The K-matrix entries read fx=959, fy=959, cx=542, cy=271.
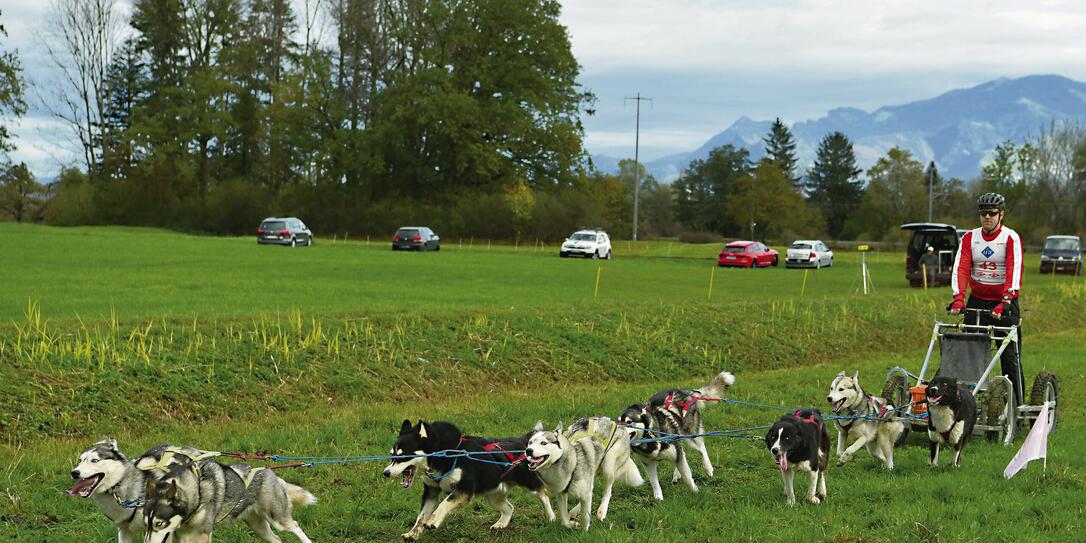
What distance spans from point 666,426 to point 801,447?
1.31 metres

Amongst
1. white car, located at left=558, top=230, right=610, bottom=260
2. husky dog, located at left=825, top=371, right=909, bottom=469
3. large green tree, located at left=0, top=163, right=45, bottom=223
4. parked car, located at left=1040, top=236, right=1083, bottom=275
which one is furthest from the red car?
large green tree, located at left=0, top=163, right=45, bottom=223

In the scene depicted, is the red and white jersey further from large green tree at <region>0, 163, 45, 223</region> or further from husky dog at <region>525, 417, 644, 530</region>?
large green tree at <region>0, 163, 45, 223</region>

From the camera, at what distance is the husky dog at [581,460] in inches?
274

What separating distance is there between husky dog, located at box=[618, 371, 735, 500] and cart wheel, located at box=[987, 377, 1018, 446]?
351 cm

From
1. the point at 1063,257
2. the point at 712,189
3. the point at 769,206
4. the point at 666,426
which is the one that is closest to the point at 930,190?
the point at 769,206

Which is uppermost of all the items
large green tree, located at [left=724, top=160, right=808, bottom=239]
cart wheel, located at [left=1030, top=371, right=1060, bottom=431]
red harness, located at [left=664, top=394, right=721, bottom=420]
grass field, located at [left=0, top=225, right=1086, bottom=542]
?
large green tree, located at [left=724, top=160, right=808, bottom=239]

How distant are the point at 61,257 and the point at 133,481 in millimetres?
34151

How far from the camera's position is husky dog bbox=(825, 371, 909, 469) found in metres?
9.55

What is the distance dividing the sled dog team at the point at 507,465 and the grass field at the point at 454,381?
1.07 ft

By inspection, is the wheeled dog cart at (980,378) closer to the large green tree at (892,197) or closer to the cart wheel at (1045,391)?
the cart wheel at (1045,391)

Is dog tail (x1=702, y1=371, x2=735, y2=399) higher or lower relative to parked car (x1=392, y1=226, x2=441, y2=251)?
lower

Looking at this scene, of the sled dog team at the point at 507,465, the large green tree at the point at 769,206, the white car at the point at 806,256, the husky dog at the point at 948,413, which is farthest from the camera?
the large green tree at the point at 769,206

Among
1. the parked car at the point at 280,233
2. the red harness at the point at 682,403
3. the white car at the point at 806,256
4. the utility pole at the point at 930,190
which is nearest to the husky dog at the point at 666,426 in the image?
the red harness at the point at 682,403

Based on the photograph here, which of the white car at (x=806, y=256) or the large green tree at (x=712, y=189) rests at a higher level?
the large green tree at (x=712, y=189)
